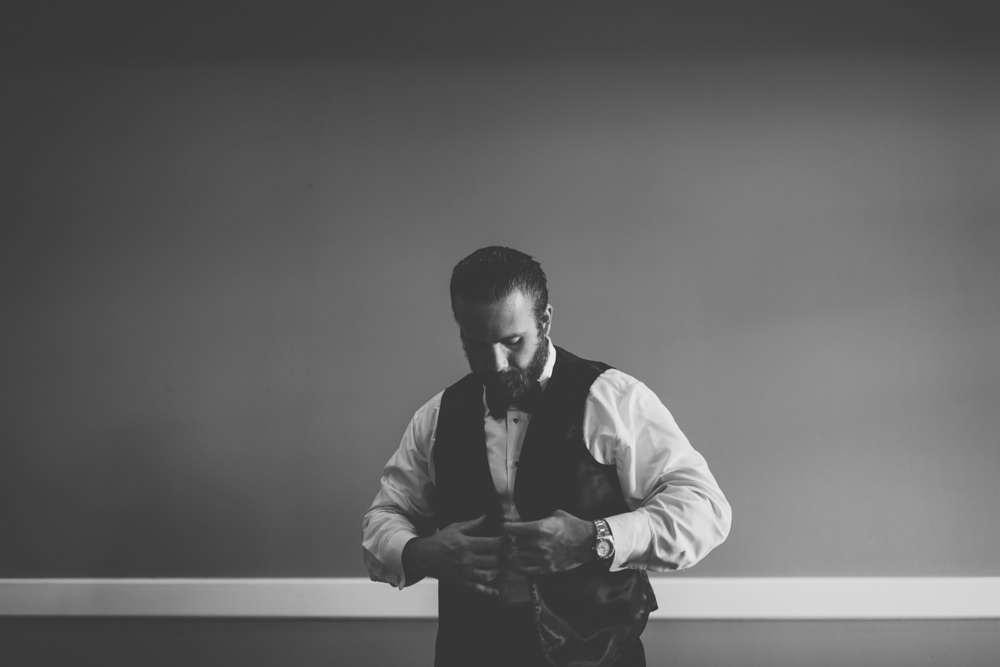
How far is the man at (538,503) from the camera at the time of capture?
1168 mm

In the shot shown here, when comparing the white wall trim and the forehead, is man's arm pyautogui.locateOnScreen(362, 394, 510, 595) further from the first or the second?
the white wall trim

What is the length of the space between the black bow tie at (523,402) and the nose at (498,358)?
0.28ft

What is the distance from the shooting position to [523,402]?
1.35 m

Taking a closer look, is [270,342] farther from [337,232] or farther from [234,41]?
[234,41]

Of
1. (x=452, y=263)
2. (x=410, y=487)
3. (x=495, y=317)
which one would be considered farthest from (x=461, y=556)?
(x=452, y=263)

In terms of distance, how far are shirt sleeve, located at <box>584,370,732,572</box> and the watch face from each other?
2 cm

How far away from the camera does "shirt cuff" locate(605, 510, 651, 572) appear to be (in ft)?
3.77

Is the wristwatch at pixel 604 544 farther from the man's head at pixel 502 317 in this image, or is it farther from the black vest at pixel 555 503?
the man's head at pixel 502 317

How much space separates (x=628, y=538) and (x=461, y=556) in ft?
1.03

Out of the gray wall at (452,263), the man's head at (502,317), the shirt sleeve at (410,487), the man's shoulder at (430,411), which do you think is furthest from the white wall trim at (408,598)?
the man's head at (502,317)

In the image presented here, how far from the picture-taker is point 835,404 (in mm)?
2000

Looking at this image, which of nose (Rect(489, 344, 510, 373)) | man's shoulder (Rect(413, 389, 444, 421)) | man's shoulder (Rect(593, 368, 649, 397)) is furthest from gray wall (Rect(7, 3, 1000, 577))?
nose (Rect(489, 344, 510, 373))

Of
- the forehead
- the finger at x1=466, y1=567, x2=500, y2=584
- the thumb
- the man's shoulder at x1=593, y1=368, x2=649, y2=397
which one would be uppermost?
the forehead

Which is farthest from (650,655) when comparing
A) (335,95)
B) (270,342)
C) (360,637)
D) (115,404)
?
(335,95)
